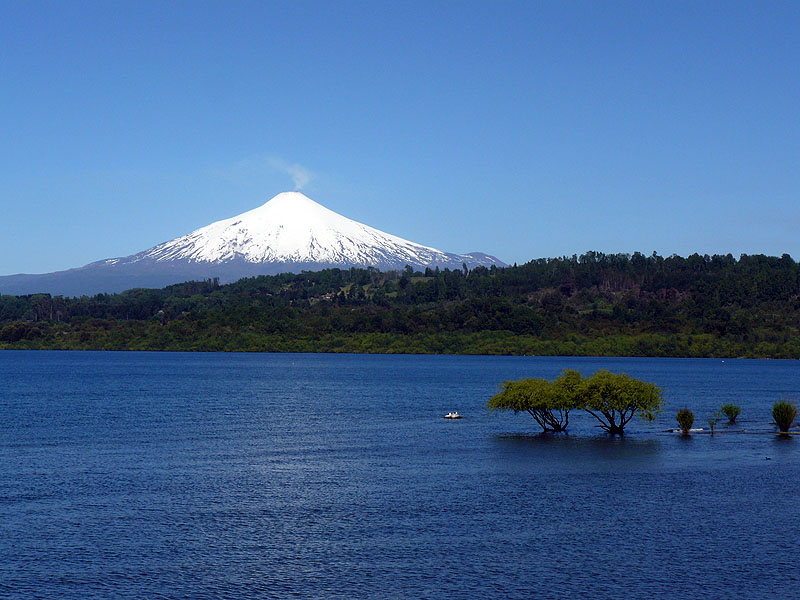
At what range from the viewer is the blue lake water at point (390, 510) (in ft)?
121

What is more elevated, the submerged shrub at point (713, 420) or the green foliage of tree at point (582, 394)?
the green foliage of tree at point (582, 394)

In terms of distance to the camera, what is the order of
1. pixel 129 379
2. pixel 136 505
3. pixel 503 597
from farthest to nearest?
pixel 129 379 → pixel 136 505 → pixel 503 597

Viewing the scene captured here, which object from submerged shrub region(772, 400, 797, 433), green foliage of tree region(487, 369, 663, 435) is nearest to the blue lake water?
submerged shrub region(772, 400, 797, 433)

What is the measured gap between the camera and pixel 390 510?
49.3 m

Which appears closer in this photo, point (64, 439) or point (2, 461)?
point (2, 461)

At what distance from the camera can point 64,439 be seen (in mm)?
78688

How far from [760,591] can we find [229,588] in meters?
20.8

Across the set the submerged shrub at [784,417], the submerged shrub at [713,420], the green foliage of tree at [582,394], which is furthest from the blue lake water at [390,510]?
the green foliage of tree at [582,394]

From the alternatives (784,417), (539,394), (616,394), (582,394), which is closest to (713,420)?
(784,417)

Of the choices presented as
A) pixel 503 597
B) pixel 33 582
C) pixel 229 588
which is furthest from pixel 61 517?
pixel 503 597

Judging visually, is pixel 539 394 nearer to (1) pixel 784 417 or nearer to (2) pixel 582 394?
(2) pixel 582 394

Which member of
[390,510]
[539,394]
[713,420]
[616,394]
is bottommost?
[390,510]

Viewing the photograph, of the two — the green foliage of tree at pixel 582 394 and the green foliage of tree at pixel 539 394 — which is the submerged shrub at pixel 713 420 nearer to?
the green foliage of tree at pixel 582 394

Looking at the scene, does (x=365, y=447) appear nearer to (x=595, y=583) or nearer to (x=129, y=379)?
(x=595, y=583)
